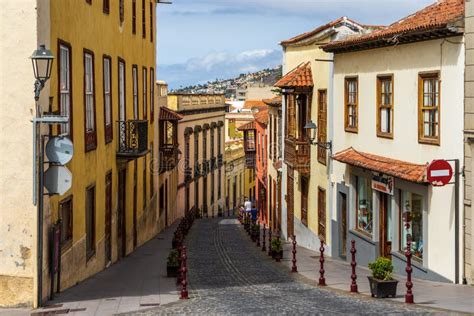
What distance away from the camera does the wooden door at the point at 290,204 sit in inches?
1261

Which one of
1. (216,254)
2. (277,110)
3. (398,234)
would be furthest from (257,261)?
(277,110)

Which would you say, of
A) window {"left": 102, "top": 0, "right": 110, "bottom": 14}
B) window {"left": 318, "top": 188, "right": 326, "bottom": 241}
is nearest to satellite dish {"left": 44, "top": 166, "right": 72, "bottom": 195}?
window {"left": 102, "top": 0, "right": 110, "bottom": 14}

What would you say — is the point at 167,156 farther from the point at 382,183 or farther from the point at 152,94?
the point at 382,183

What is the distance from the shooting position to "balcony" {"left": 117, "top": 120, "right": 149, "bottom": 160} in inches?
923

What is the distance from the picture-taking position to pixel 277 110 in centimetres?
3775

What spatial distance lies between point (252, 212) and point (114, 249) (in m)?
23.5

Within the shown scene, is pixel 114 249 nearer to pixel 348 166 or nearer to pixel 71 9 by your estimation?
pixel 348 166

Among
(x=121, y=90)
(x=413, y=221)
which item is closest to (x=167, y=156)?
(x=121, y=90)

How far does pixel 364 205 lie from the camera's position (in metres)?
22.4

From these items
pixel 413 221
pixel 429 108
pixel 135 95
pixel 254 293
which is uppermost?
pixel 135 95

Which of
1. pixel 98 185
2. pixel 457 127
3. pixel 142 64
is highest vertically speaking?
pixel 142 64

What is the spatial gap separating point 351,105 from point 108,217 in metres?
7.36

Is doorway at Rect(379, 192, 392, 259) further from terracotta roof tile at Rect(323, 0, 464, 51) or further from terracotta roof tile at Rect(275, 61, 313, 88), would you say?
terracotta roof tile at Rect(275, 61, 313, 88)

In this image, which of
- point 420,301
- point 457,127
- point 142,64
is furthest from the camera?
point 142,64
